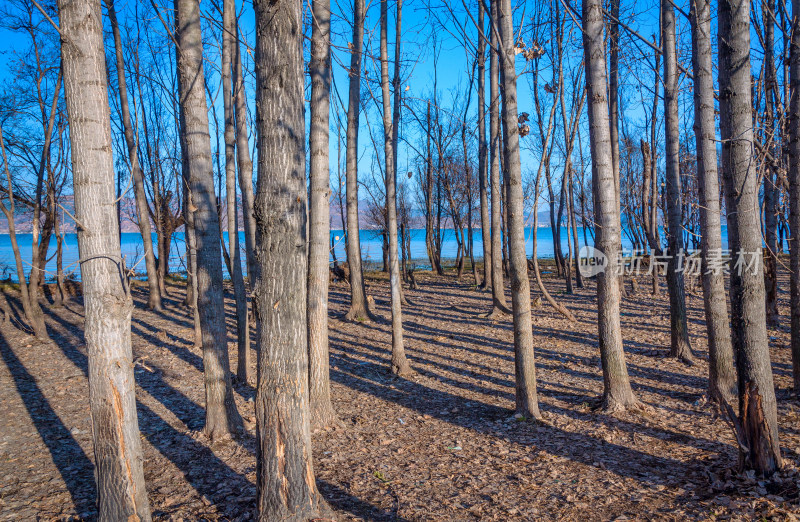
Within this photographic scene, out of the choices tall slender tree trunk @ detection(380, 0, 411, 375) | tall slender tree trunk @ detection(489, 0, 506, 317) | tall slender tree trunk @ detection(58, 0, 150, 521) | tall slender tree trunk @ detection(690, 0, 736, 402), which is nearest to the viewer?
tall slender tree trunk @ detection(58, 0, 150, 521)

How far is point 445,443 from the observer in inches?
192

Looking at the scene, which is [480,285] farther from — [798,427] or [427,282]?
[798,427]

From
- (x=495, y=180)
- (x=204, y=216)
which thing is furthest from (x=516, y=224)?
(x=495, y=180)

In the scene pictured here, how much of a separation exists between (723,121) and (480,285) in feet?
42.6

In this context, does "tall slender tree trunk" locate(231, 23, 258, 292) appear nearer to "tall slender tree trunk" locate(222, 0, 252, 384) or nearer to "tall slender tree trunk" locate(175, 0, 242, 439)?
"tall slender tree trunk" locate(222, 0, 252, 384)

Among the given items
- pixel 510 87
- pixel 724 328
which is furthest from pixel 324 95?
pixel 724 328

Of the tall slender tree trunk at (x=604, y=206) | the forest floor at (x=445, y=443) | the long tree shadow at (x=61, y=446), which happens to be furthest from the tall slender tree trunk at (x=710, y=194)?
the long tree shadow at (x=61, y=446)

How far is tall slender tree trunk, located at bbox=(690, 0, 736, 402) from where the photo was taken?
5277mm

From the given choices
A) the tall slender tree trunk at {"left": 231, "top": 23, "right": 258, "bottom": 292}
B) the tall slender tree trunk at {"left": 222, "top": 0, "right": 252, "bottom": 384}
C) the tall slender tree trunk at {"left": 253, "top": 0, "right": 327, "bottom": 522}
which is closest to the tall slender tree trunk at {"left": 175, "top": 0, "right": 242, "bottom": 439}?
the tall slender tree trunk at {"left": 222, "top": 0, "right": 252, "bottom": 384}

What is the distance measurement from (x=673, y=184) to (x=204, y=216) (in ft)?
20.7

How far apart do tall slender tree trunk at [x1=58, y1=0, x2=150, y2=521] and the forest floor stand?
27.4 inches

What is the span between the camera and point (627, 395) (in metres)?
5.37

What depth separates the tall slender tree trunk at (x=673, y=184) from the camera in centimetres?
664

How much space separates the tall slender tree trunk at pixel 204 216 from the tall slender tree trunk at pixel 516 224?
3075 millimetres
